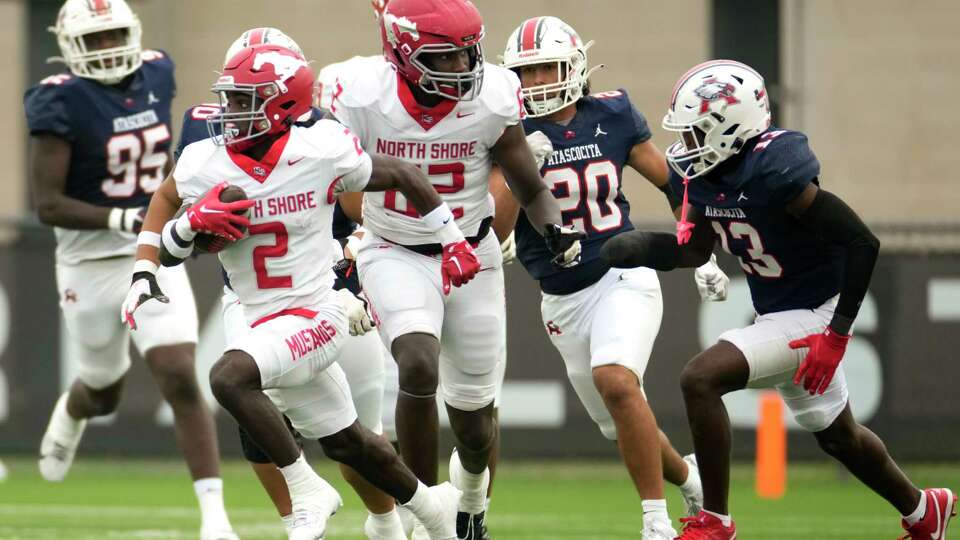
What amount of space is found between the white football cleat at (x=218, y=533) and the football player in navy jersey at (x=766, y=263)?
6.16ft

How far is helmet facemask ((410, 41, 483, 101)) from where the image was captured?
595 cm

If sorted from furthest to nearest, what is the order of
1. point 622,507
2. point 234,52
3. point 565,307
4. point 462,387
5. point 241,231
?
point 622,507 < point 565,307 < point 462,387 < point 234,52 < point 241,231

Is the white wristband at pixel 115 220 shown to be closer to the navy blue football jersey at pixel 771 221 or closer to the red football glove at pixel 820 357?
the navy blue football jersey at pixel 771 221

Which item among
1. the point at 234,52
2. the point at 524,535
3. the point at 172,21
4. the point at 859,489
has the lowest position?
the point at 859,489

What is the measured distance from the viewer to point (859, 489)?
374 inches

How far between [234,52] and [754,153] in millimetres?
1880

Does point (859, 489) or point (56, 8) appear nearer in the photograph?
point (859, 489)

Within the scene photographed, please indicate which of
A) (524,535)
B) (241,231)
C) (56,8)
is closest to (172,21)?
(56,8)

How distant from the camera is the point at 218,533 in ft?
21.7

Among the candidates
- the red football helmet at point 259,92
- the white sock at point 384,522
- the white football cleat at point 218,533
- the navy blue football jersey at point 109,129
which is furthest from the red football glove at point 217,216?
the navy blue football jersey at point 109,129

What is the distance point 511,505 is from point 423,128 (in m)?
3.26

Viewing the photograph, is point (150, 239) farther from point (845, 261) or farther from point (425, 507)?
point (845, 261)

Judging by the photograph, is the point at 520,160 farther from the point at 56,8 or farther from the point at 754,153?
the point at 56,8

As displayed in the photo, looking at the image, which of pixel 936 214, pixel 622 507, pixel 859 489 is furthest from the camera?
pixel 936 214
